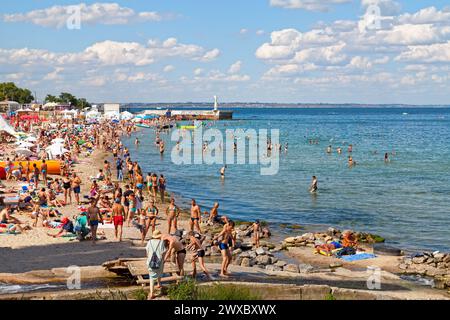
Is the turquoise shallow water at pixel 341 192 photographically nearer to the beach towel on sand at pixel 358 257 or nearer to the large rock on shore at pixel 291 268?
the beach towel on sand at pixel 358 257

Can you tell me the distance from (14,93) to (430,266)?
98970 mm

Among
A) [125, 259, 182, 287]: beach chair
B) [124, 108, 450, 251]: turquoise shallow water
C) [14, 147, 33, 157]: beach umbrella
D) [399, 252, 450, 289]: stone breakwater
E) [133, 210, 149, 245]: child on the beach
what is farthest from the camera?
[14, 147, 33, 157]: beach umbrella

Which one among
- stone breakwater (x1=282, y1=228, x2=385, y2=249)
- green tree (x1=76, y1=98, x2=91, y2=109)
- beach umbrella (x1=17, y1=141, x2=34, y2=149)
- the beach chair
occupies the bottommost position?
stone breakwater (x1=282, y1=228, x2=385, y2=249)

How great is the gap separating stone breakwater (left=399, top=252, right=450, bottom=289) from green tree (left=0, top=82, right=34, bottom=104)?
91077 millimetres

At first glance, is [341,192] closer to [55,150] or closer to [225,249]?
[55,150]

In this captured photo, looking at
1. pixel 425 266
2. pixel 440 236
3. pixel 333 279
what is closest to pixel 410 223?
pixel 440 236

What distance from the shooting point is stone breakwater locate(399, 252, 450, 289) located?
15.6 meters

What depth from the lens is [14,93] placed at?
105 meters

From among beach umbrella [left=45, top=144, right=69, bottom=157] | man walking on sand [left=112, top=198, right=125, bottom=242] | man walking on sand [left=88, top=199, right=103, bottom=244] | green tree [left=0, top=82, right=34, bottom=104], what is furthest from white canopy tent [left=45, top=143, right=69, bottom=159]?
green tree [left=0, top=82, right=34, bottom=104]

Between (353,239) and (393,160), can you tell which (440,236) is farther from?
(393,160)

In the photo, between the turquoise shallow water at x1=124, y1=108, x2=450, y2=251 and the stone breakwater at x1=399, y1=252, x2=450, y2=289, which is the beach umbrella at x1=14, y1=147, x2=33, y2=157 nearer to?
the turquoise shallow water at x1=124, y1=108, x2=450, y2=251

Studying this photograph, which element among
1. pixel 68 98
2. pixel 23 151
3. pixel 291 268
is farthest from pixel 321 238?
pixel 68 98

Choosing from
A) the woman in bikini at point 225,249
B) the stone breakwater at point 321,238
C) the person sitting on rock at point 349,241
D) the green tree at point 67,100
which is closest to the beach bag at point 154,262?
the woman in bikini at point 225,249

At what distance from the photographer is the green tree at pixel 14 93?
10112 cm
